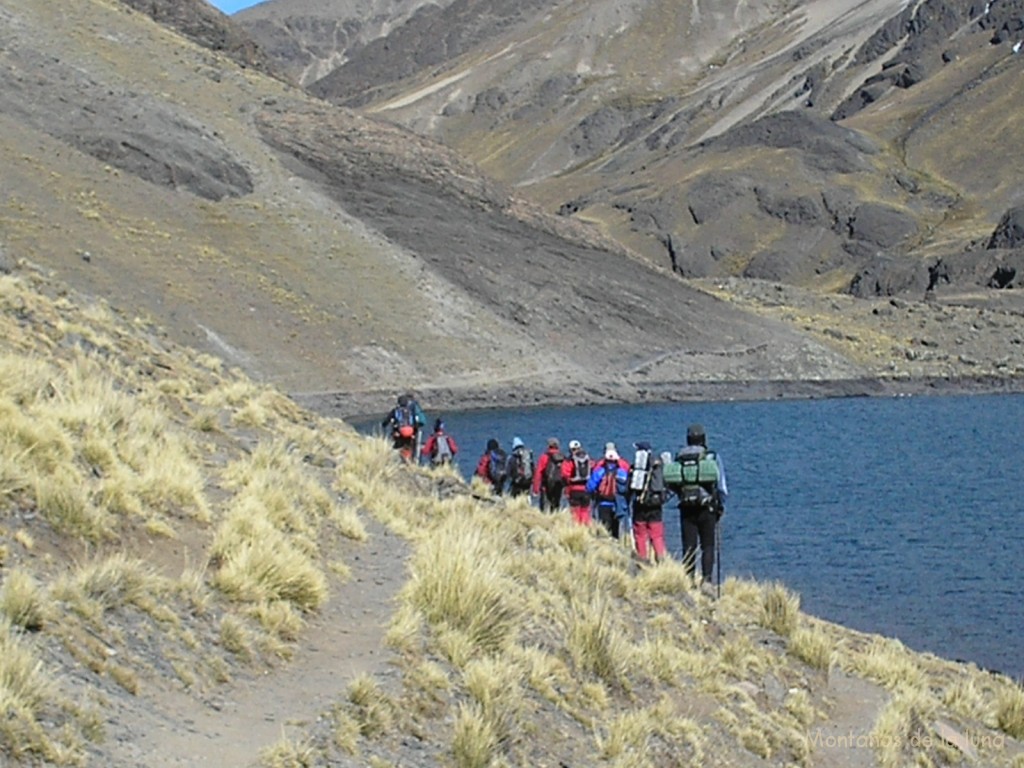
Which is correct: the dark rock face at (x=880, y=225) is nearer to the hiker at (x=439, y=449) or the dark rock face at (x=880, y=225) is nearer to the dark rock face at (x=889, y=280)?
the dark rock face at (x=889, y=280)

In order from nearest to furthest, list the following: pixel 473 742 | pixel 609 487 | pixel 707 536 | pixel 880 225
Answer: pixel 473 742 < pixel 707 536 < pixel 609 487 < pixel 880 225

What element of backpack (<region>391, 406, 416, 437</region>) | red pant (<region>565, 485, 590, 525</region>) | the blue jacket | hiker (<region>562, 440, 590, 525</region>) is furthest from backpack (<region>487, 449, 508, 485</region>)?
the blue jacket

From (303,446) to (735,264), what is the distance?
101461 millimetres

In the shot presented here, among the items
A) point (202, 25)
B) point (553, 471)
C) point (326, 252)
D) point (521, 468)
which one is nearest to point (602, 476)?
point (553, 471)

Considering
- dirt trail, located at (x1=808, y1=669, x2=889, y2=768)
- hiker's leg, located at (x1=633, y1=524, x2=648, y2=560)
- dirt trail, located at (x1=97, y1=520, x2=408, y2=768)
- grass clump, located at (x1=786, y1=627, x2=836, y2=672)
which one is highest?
hiker's leg, located at (x1=633, y1=524, x2=648, y2=560)

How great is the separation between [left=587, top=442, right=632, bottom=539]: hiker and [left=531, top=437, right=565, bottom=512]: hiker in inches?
37.5

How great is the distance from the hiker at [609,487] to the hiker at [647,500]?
1486 mm

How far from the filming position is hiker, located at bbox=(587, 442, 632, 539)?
16.1m

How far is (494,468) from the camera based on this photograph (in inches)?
771

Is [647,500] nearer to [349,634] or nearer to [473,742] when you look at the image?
[349,634]

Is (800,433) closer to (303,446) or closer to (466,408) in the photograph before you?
(466,408)

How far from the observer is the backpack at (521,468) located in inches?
726

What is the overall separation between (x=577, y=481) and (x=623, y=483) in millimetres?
1450

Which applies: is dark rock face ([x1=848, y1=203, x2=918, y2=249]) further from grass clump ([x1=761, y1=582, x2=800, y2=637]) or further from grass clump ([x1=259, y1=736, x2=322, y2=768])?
grass clump ([x1=259, y1=736, x2=322, y2=768])
